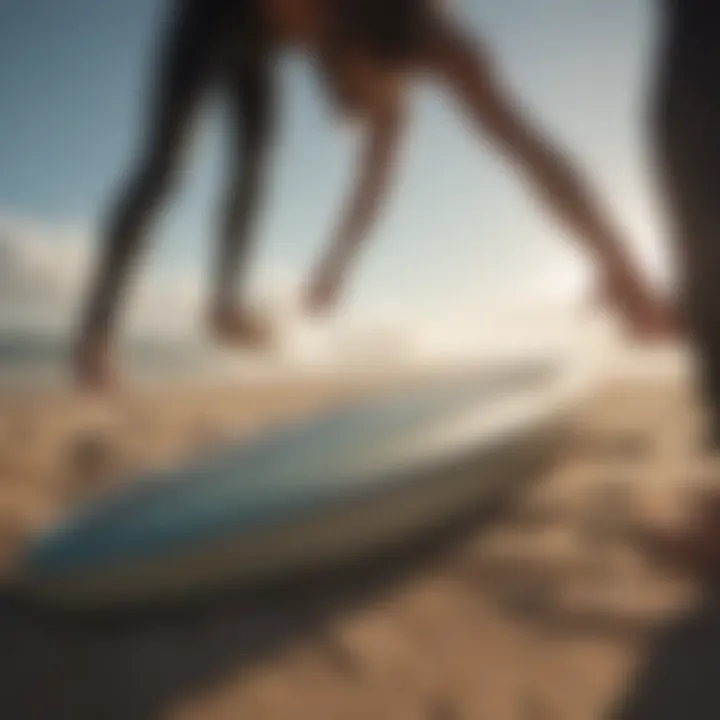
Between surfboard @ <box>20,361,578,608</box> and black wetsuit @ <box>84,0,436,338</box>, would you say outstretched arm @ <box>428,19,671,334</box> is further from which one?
surfboard @ <box>20,361,578,608</box>

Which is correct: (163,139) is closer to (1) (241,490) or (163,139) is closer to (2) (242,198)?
(2) (242,198)

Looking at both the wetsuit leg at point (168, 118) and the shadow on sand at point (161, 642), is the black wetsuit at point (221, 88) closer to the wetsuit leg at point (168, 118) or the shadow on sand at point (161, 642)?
the wetsuit leg at point (168, 118)

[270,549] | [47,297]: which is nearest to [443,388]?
[270,549]

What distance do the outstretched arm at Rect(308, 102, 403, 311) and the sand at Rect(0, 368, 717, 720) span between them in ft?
1.36

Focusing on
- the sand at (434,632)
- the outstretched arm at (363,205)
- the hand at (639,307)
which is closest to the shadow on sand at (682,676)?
the sand at (434,632)

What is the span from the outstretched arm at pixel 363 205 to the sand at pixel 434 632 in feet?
1.36

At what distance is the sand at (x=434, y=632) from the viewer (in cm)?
56

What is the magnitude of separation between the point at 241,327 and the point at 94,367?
0.19 m

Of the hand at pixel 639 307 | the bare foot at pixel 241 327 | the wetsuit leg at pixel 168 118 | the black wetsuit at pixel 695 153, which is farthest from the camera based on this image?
the bare foot at pixel 241 327

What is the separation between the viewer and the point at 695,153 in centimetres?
67

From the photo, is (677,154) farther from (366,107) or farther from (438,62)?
(366,107)

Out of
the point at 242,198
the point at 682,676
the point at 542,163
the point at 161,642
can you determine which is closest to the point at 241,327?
the point at 242,198

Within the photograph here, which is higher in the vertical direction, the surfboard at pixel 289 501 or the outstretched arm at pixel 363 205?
the outstretched arm at pixel 363 205

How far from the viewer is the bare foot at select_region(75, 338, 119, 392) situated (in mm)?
1156
